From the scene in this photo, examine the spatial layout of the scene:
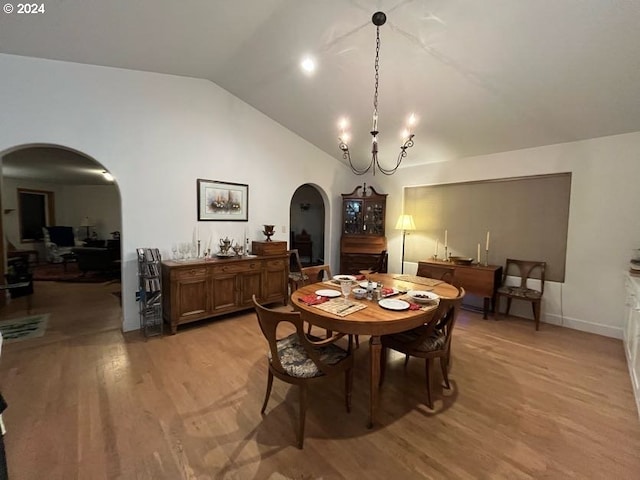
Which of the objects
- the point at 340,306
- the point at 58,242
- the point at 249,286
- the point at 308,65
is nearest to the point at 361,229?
the point at 249,286

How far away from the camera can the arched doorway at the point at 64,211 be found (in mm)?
4492

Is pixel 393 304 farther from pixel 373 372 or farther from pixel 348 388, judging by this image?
pixel 348 388

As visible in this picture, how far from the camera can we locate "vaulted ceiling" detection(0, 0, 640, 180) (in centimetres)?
231

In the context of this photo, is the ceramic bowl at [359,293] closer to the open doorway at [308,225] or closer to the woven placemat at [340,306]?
the woven placemat at [340,306]

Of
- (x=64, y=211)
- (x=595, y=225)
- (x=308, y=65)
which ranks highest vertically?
(x=308, y=65)

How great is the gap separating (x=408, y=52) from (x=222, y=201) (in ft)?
9.89

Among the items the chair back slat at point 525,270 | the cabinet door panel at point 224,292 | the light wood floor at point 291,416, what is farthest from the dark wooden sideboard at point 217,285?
the chair back slat at point 525,270

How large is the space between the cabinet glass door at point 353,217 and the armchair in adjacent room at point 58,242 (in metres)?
7.33

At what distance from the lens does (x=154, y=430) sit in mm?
1870

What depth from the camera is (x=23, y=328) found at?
3.40m

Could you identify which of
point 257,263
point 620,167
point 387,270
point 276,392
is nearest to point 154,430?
point 276,392

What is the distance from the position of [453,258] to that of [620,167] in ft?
7.12

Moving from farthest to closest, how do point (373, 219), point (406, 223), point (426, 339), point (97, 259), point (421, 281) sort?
point (97, 259)
point (373, 219)
point (406, 223)
point (421, 281)
point (426, 339)

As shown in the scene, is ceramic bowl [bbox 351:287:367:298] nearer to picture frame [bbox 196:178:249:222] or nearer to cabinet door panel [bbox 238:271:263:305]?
cabinet door panel [bbox 238:271:263:305]
